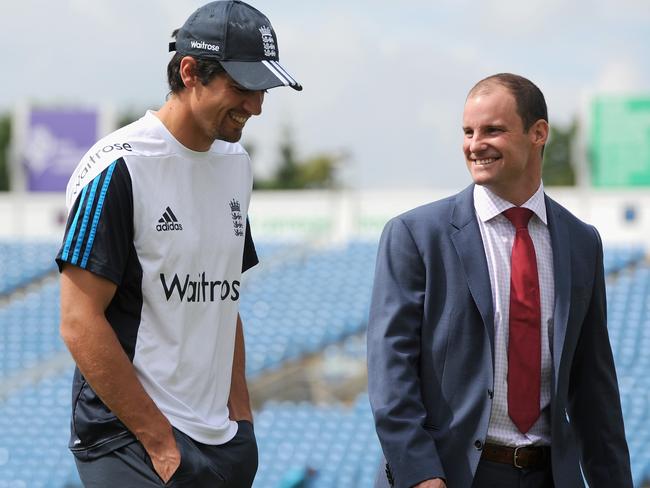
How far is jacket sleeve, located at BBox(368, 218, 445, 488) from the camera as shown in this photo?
8.24 ft

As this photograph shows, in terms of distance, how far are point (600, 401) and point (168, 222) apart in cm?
127

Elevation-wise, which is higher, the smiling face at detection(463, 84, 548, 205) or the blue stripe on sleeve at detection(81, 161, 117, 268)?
the smiling face at detection(463, 84, 548, 205)

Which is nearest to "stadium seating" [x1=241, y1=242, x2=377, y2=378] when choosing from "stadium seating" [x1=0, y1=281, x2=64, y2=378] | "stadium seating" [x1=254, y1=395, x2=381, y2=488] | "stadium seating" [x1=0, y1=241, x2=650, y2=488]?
"stadium seating" [x1=0, y1=241, x2=650, y2=488]

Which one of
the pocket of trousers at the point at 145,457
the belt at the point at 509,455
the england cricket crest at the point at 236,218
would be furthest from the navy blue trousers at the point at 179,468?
the belt at the point at 509,455

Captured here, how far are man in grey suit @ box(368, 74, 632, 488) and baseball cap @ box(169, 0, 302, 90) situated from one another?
1.78 feet

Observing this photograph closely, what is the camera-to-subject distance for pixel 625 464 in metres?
2.85

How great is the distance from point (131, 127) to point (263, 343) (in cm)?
1057

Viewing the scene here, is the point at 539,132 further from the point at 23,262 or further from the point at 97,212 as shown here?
the point at 23,262

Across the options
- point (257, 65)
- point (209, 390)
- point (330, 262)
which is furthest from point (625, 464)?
point (330, 262)

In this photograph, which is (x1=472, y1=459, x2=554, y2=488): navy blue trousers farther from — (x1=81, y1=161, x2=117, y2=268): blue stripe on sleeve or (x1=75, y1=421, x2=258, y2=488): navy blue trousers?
(x1=81, y1=161, x2=117, y2=268): blue stripe on sleeve

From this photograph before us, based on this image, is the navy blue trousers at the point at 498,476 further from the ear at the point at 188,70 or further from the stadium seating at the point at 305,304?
the stadium seating at the point at 305,304

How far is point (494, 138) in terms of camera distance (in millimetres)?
2633

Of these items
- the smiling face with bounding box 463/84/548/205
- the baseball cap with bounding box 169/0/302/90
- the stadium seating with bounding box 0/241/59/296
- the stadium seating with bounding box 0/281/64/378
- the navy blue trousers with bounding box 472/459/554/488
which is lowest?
the stadium seating with bounding box 0/281/64/378

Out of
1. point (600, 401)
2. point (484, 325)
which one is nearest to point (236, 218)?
point (484, 325)
